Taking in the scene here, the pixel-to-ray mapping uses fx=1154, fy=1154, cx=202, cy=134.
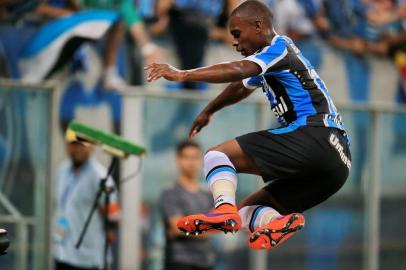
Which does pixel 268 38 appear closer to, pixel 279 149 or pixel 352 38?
pixel 279 149

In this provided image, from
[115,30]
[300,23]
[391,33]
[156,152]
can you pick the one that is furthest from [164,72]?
[391,33]

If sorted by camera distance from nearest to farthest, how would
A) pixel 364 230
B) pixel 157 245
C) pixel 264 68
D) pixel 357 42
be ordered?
pixel 264 68 < pixel 157 245 < pixel 364 230 < pixel 357 42

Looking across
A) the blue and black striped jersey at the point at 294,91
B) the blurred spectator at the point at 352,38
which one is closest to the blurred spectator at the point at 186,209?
the blue and black striped jersey at the point at 294,91

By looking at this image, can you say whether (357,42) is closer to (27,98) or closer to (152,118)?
(152,118)

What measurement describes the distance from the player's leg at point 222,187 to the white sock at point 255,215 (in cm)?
30

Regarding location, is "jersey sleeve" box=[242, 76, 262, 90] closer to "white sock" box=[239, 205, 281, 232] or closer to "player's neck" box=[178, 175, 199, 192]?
"white sock" box=[239, 205, 281, 232]

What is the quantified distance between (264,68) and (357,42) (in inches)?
322

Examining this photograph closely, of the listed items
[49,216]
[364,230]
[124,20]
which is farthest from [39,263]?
[364,230]

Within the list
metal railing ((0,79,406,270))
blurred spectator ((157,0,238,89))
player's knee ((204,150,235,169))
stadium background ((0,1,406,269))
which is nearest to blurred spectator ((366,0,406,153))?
stadium background ((0,1,406,269))

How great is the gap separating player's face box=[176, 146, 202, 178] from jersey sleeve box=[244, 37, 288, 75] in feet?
11.4

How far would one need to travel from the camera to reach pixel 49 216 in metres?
10.8

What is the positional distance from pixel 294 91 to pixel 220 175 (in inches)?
28.1

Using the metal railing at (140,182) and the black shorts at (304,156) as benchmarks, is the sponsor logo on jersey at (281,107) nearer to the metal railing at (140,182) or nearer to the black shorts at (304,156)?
the black shorts at (304,156)

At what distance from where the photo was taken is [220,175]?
7.23m
